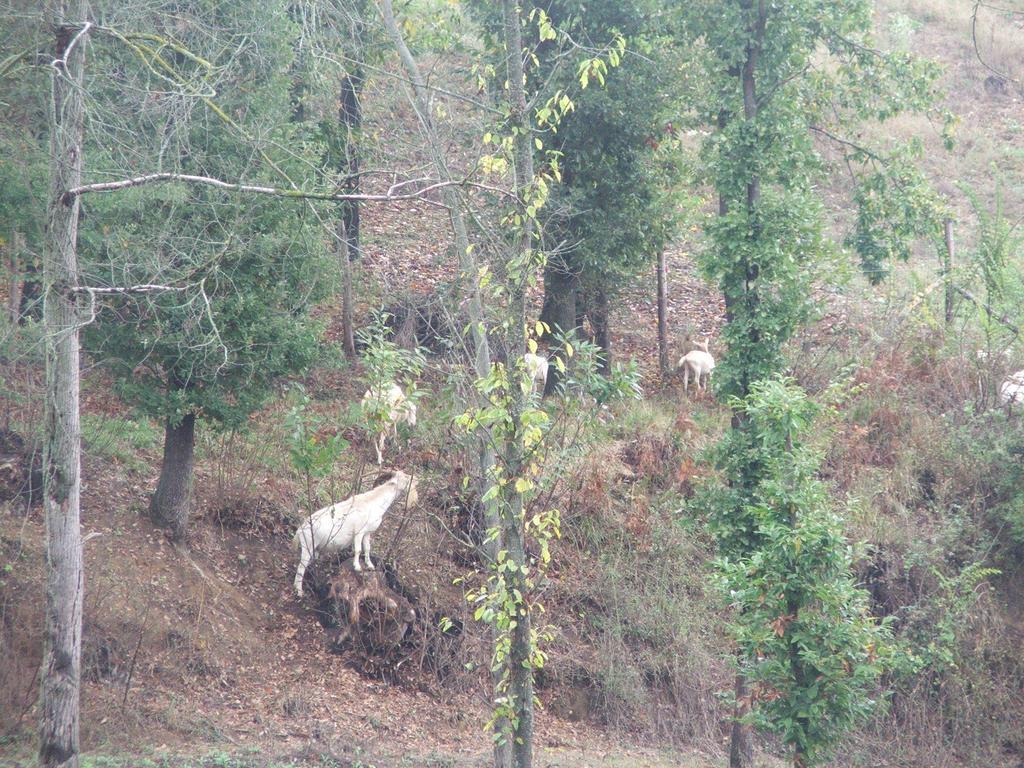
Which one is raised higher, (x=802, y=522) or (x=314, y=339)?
(x=314, y=339)

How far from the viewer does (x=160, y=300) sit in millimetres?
10453

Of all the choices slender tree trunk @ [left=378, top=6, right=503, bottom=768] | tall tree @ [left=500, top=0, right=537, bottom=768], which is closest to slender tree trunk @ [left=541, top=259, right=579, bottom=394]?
slender tree trunk @ [left=378, top=6, right=503, bottom=768]

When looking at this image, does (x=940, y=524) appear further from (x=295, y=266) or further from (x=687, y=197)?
(x=295, y=266)

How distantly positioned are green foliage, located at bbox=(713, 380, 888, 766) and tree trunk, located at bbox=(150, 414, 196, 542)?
674 cm

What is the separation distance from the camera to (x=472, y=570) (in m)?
13.8

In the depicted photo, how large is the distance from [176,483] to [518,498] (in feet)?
Answer: 20.8

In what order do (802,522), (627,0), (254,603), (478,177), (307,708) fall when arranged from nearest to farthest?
(802,522) → (478,177) → (307,708) → (254,603) → (627,0)

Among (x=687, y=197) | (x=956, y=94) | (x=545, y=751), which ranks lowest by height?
(x=545, y=751)

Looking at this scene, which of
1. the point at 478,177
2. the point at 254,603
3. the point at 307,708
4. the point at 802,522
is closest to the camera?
the point at 802,522

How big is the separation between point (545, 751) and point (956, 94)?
27038mm

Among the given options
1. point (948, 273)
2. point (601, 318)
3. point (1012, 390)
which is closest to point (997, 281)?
point (948, 273)

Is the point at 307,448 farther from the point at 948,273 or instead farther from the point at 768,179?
the point at 948,273

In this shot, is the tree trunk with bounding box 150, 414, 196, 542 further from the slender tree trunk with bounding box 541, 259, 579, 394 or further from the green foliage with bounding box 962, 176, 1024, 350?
the green foliage with bounding box 962, 176, 1024, 350

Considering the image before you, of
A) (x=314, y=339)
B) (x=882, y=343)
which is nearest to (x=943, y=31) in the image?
(x=882, y=343)
